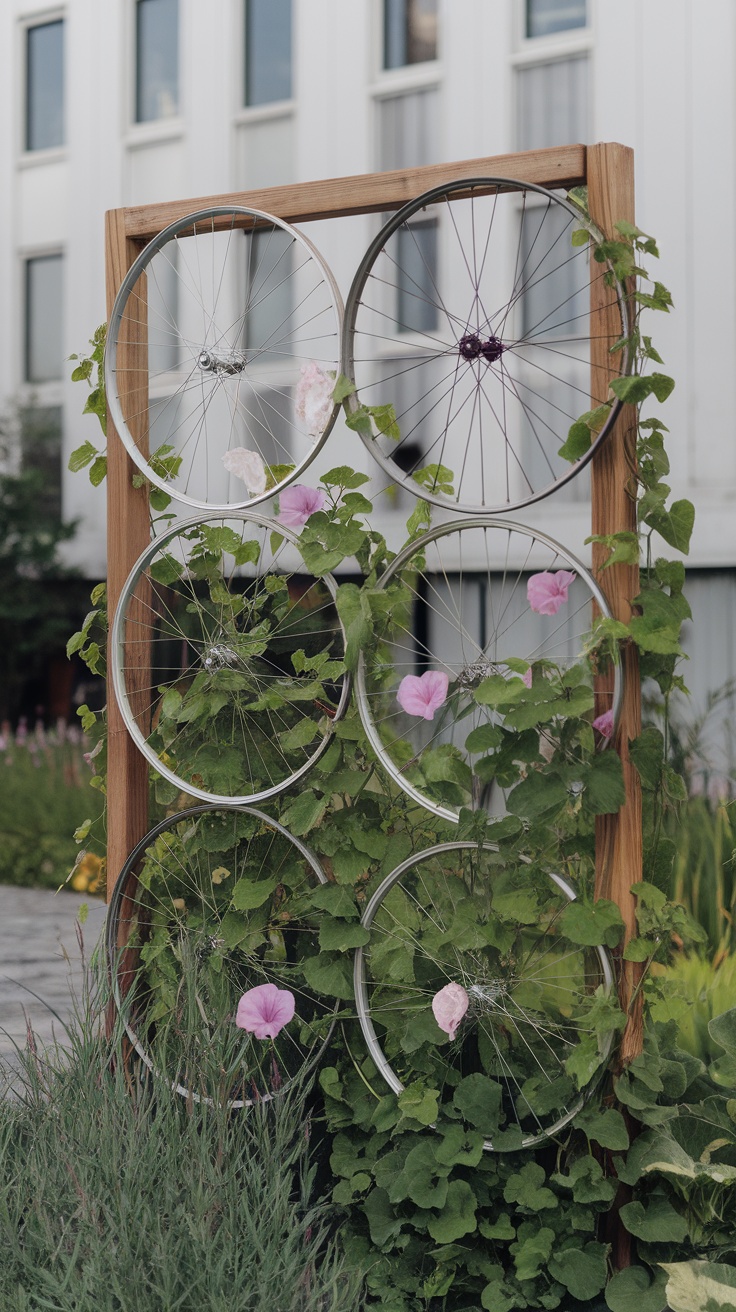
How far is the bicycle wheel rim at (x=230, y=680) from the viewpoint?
7.50ft

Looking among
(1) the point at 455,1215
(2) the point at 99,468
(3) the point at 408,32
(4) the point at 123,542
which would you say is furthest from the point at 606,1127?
(3) the point at 408,32

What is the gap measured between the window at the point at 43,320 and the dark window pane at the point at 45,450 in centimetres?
38

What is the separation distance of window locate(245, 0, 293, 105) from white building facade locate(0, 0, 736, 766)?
0.6 inches

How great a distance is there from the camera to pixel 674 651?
6.39 feet

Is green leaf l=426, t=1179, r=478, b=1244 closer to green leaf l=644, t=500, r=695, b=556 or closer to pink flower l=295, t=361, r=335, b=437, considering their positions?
green leaf l=644, t=500, r=695, b=556

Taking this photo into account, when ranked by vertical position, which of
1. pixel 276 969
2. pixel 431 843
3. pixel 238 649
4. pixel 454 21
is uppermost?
pixel 454 21

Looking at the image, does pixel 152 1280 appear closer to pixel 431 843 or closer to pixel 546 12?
pixel 431 843

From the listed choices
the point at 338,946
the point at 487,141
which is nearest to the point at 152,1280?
the point at 338,946

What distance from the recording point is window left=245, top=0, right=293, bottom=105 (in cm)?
896

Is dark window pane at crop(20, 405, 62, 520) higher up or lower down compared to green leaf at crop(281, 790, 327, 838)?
higher up

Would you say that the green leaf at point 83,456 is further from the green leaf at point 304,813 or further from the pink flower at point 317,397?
the green leaf at point 304,813

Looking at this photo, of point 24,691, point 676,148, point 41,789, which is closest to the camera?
point 41,789

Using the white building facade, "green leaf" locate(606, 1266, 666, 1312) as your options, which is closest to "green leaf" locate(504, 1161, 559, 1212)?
"green leaf" locate(606, 1266, 666, 1312)

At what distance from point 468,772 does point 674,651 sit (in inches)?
16.0
